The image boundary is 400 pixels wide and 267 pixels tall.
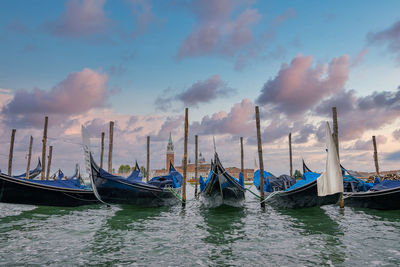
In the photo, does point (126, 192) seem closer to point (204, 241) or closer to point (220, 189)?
point (220, 189)

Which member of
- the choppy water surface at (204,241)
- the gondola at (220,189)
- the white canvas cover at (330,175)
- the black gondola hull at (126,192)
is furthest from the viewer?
the gondola at (220,189)

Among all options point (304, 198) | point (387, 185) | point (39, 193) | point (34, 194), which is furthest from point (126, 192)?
point (387, 185)

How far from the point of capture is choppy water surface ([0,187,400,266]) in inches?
189

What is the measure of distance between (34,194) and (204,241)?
737cm

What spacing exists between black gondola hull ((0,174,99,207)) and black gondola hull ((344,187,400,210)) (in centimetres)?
1118

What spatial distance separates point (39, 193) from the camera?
10.3m

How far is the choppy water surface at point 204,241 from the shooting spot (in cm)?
480

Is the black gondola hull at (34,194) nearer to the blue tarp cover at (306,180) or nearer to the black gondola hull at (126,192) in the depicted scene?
the black gondola hull at (126,192)

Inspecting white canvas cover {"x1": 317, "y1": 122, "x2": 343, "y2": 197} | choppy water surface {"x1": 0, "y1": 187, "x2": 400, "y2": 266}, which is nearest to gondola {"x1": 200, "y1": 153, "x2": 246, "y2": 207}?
choppy water surface {"x1": 0, "y1": 187, "x2": 400, "y2": 266}

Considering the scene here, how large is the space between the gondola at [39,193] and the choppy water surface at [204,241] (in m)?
0.98

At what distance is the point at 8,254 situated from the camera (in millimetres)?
5039

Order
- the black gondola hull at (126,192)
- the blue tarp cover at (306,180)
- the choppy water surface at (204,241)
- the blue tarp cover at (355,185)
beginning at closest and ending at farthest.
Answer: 1. the choppy water surface at (204,241)
2. the black gondola hull at (126,192)
3. the blue tarp cover at (306,180)
4. the blue tarp cover at (355,185)

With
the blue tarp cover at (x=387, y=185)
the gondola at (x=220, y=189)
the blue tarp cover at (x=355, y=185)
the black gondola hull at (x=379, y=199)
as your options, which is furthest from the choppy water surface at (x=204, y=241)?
the blue tarp cover at (x=355, y=185)

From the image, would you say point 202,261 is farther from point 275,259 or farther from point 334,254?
point 334,254
